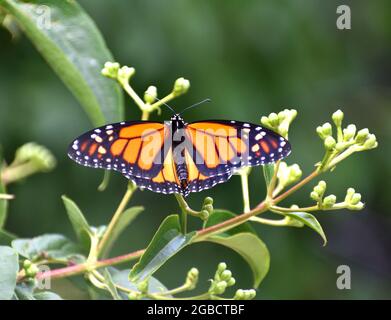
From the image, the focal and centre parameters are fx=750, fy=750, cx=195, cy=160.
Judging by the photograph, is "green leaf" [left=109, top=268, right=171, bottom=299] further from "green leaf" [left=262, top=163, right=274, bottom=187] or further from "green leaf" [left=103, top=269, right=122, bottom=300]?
"green leaf" [left=262, top=163, right=274, bottom=187]

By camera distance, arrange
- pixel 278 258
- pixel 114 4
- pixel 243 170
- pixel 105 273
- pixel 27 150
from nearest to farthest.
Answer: pixel 105 273, pixel 243 170, pixel 27 150, pixel 114 4, pixel 278 258

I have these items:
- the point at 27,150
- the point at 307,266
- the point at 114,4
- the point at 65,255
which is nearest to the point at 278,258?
the point at 307,266

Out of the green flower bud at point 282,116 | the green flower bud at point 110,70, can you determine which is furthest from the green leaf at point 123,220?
the green flower bud at point 282,116

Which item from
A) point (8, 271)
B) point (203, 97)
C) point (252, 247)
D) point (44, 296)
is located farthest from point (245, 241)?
point (203, 97)

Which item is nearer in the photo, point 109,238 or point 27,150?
point 109,238

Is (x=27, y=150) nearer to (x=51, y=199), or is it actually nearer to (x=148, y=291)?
(x=148, y=291)

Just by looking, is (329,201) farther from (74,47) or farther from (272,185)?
(74,47)
